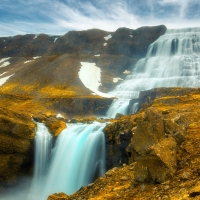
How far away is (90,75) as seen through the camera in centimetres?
7256

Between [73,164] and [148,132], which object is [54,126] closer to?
[73,164]

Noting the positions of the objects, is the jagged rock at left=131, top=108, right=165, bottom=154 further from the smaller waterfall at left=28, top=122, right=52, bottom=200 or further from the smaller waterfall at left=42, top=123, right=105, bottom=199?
the smaller waterfall at left=28, top=122, right=52, bottom=200

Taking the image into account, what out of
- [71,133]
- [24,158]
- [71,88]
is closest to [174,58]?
[71,88]

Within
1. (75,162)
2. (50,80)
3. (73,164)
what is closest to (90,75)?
(50,80)

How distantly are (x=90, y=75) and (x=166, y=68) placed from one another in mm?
23357

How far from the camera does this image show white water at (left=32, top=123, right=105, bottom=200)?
21297 millimetres

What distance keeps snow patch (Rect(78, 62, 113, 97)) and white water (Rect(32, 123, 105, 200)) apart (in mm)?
37612

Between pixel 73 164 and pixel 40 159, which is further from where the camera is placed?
pixel 40 159

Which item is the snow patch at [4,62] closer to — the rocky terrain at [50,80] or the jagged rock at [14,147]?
the rocky terrain at [50,80]

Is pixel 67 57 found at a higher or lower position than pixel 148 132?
higher

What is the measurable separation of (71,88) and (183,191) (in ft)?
183

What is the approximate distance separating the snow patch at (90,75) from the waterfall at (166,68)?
674cm

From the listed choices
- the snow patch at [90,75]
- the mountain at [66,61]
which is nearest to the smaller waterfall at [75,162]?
the mountain at [66,61]

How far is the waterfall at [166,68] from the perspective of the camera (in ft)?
163
